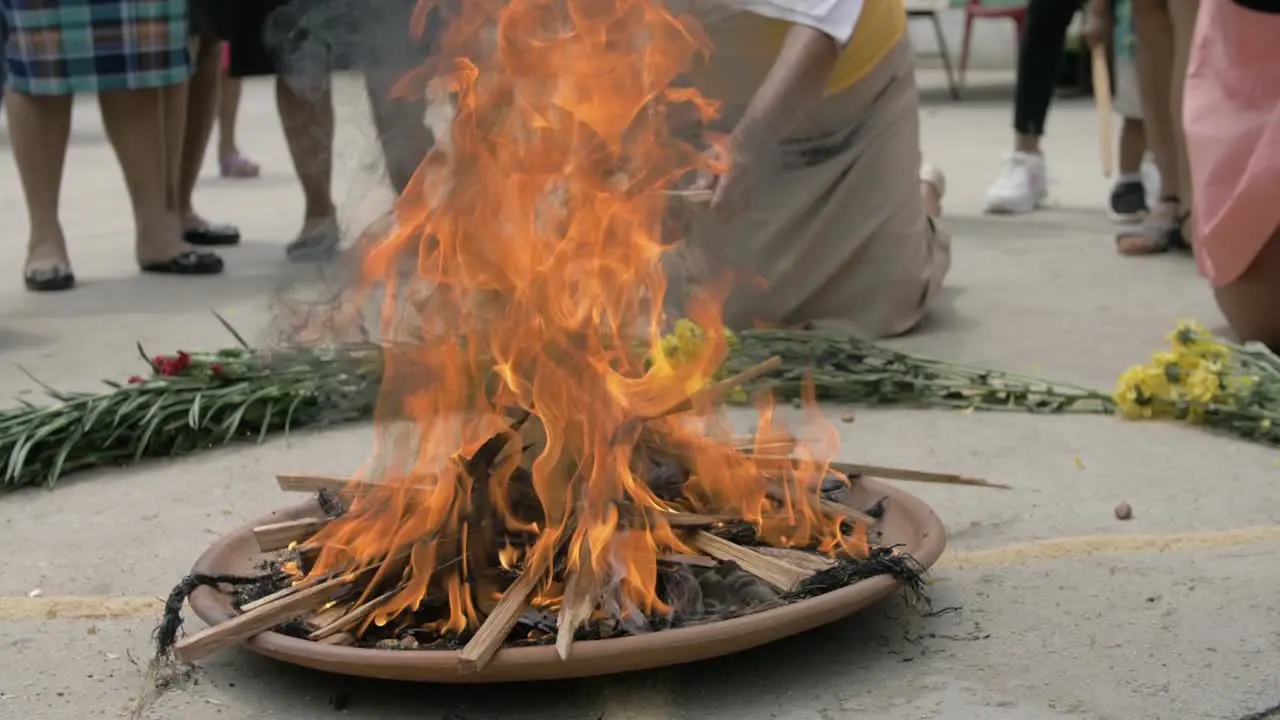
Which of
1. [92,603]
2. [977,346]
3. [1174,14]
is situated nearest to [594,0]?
[92,603]

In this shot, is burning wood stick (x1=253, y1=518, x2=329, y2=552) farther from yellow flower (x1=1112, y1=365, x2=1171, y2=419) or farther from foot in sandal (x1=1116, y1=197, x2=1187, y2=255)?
foot in sandal (x1=1116, y1=197, x2=1187, y2=255)

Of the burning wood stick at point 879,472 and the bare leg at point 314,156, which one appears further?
the bare leg at point 314,156

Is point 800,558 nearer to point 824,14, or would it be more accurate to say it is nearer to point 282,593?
point 282,593

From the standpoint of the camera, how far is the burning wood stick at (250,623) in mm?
2096

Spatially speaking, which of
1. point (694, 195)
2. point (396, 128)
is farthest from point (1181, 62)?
point (396, 128)

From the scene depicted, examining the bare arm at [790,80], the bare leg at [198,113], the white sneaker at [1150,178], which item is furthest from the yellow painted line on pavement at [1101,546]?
the bare leg at [198,113]

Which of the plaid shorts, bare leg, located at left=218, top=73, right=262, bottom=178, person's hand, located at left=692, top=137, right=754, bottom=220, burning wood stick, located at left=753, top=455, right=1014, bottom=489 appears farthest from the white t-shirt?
bare leg, located at left=218, top=73, right=262, bottom=178

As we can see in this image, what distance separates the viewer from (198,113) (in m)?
6.48

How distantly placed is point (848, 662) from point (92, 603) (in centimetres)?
129

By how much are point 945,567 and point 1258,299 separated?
1.74 m

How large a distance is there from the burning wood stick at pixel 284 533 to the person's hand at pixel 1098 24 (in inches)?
200

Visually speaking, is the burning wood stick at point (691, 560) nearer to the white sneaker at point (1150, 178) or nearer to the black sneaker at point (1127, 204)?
the white sneaker at point (1150, 178)

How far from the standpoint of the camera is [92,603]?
257 centimetres

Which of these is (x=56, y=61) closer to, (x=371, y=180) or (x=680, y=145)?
(x=371, y=180)
